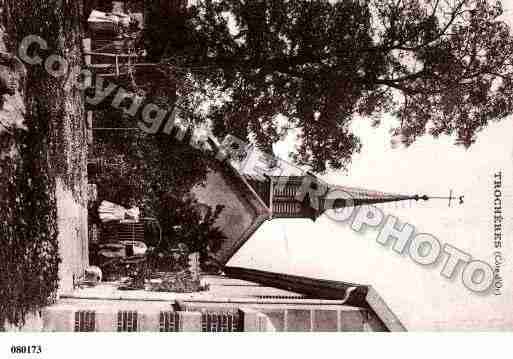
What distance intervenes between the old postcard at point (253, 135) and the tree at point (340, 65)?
0.08 ft

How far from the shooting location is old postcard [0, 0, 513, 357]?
8719 mm

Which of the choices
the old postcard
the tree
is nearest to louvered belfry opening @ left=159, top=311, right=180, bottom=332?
the old postcard

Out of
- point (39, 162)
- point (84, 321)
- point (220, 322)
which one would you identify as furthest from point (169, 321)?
point (39, 162)

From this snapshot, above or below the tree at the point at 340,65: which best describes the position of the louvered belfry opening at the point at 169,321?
below

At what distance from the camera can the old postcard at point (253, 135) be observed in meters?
8.72

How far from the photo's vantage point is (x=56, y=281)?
8508mm

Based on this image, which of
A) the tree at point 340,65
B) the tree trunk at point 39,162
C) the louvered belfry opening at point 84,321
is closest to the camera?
the tree trunk at point 39,162

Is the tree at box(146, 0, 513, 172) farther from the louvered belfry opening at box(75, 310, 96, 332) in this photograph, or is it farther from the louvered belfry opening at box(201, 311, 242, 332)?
the louvered belfry opening at box(75, 310, 96, 332)

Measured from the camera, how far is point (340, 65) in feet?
30.6

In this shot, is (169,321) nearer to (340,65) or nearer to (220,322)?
(220,322)

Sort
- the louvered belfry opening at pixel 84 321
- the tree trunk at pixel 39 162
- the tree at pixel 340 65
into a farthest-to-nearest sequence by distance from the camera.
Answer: the tree at pixel 340 65 → the louvered belfry opening at pixel 84 321 → the tree trunk at pixel 39 162

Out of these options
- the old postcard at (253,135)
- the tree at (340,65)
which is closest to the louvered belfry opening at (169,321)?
the old postcard at (253,135)

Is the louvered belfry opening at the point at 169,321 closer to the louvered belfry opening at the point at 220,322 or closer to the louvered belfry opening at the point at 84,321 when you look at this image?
the louvered belfry opening at the point at 220,322
